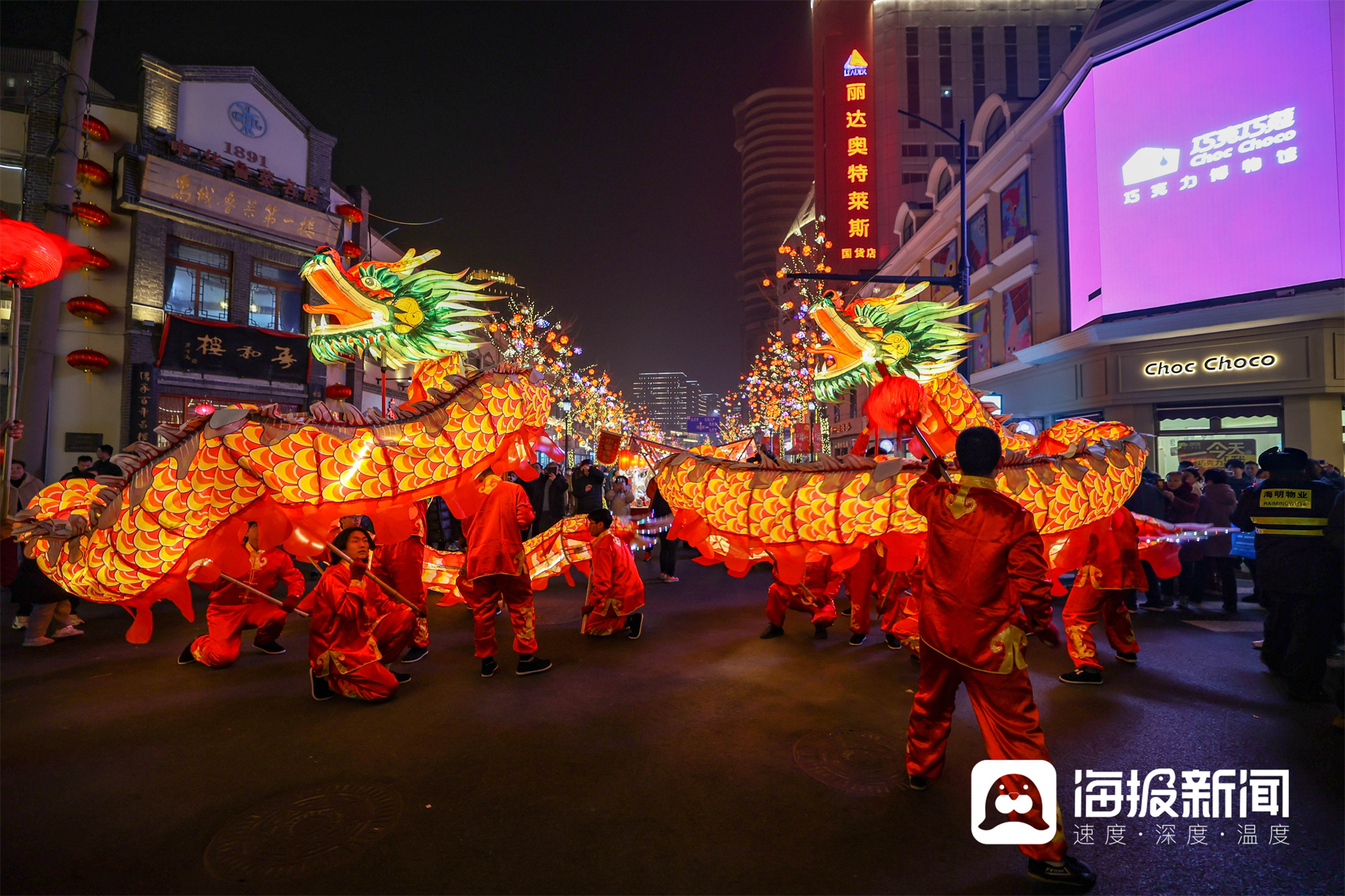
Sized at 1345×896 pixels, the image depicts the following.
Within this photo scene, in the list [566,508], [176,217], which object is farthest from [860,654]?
[176,217]

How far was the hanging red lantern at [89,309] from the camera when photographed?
9.81 m

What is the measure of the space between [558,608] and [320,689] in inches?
106

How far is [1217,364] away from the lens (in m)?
9.35

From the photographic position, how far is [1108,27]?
995cm

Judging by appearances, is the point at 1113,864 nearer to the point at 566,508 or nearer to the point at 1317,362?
the point at 566,508

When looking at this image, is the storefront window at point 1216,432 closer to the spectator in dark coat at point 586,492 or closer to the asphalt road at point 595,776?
the asphalt road at point 595,776

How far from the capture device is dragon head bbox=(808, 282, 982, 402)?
4.61 metres

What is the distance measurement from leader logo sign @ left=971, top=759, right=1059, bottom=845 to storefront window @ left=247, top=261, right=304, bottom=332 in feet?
46.0

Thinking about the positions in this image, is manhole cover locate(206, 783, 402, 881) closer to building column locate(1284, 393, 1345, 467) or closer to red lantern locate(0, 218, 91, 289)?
red lantern locate(0, 218, 91, 289)

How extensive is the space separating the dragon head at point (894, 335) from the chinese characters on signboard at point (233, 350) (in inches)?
457

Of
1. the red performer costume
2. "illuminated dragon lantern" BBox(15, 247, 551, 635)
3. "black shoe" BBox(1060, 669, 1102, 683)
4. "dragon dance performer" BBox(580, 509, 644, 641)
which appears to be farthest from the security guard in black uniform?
"illuminated dragon lantern" BBox(15, 247, 551, 635)

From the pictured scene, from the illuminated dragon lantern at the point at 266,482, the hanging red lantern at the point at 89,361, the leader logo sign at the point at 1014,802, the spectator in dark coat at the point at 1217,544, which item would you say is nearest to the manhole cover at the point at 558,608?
the illuminated dragon lantern at the point at 266,482

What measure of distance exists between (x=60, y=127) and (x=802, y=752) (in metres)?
9.86

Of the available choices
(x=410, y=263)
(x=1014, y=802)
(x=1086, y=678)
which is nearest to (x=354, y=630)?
(x=410, y=263)
